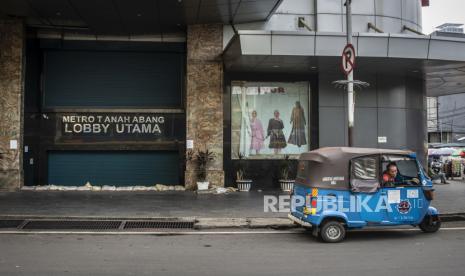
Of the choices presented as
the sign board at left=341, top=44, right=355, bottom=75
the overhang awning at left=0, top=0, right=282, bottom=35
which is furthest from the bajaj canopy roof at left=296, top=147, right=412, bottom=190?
the overhang awning at left=0, top=0, right=282, bottom=35

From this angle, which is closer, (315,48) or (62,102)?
(315,48)

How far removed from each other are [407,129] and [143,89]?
1105 centimetres

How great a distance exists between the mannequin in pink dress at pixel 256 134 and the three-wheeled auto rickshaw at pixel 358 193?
938 centimetres

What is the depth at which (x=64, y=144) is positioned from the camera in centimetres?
1952

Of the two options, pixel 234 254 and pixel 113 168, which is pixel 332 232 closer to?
pixel 234 254

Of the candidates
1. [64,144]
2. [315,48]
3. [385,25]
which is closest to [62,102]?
[64,144]

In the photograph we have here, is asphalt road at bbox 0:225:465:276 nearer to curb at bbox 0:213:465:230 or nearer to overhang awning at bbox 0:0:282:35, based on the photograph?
curb at bbox 0:213:465:230

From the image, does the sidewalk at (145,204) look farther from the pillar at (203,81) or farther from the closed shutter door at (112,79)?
the closed shutter door at (112,79)

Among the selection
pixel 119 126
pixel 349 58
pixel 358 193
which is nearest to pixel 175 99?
pixel 119 126

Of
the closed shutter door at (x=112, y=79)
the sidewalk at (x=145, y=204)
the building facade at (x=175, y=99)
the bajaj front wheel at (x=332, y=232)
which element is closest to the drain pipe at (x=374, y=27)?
the building facade at (x=175, y=99)

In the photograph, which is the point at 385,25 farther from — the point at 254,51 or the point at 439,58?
the point at 254,51

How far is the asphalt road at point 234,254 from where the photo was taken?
7336mm

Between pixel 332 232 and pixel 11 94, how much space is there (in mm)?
13784

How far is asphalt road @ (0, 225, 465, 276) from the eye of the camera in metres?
7.34
